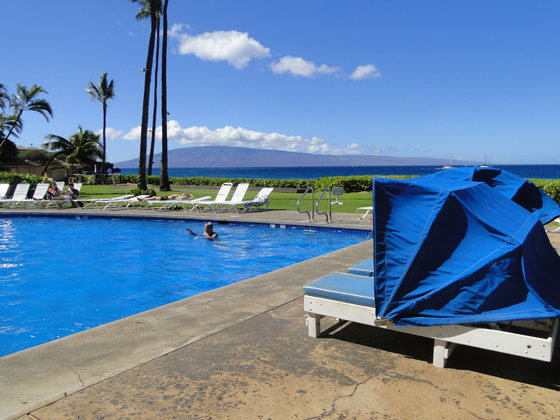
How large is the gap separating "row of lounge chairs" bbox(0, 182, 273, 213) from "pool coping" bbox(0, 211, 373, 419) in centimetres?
964

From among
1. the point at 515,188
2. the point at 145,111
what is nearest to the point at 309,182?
the point at 145,111

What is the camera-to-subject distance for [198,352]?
137 inches

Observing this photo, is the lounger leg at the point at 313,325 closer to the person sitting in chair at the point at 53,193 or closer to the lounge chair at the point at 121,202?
the lounge chair at the point at 121,202

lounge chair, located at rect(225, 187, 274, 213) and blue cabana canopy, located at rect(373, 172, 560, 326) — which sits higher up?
blue cabana canopy, located at rect(373, 172, 560, 326)

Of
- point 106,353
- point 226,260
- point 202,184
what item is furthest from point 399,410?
point 202,184

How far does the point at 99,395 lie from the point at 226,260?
272 inches

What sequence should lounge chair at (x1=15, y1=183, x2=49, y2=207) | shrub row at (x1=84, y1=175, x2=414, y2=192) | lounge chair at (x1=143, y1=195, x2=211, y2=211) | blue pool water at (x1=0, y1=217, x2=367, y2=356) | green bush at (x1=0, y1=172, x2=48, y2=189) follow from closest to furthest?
blue pool water at (x1=0, y1=217, x2=367, y2=356) < lounge chair at (x1=143, y1=195, x2=211, y2=211) < lounge chair at (x1=15, y1=183, x2=49, y2=207) < green bush at (x1=0, y1=172, x2=48, y2=189) < shrub row at (x1=84, y1=175, x2=414, y2=192)

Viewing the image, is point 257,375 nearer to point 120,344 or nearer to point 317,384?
point 317,384

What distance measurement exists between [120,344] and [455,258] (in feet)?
9.34

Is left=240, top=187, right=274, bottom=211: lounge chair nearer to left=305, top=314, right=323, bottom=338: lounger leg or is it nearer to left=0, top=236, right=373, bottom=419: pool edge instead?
left=0, top=236, right=373, bottom=419: pool edge

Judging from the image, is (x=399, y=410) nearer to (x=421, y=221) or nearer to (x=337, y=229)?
(x=421, y=221)

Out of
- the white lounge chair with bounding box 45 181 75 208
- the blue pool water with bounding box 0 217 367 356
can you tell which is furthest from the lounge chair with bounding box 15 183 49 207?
the blue pool water with bounding box 0 217 367 356

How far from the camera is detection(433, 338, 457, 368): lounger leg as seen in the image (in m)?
3.21

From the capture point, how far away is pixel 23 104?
31.5 m
